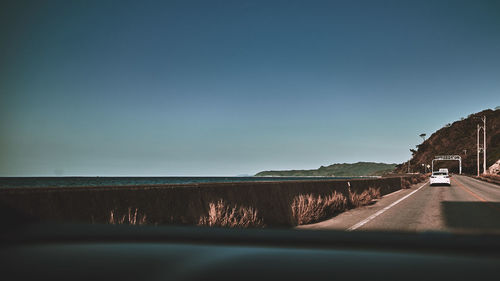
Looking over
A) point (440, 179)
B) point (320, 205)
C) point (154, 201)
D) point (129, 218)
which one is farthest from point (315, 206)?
point (440, 179)

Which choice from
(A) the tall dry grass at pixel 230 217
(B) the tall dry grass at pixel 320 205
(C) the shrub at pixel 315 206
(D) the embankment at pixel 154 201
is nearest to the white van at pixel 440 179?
(B) the tall dry grass at pixel 320 205

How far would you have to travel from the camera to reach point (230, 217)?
815cm

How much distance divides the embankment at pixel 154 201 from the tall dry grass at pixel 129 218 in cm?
4

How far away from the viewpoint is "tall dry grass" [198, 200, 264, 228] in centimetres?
756

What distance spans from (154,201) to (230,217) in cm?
246

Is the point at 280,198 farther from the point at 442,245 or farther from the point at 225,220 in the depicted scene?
the point at 442,245

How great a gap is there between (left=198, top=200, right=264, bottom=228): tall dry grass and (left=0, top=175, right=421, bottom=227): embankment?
9cm

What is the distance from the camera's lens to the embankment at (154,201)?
3652 mm

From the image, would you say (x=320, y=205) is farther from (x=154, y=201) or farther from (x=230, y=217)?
(x=154, y=201)

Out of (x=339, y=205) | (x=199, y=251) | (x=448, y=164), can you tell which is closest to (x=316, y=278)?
(x=199, y=251)

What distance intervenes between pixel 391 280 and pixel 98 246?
178cm

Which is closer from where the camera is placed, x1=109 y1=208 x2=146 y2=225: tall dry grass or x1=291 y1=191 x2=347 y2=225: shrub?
x1=109 y1=208 x2=146 y2=225: tall dry grass

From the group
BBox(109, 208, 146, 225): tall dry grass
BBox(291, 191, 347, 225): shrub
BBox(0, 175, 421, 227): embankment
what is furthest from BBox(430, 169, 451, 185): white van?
BBox(109, 208, 146, 225): tall dry grass

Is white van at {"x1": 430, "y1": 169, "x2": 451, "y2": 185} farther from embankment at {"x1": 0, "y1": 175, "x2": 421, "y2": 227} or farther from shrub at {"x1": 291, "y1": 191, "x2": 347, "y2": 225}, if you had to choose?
embankment at {"x1": 0, "y1": 175, "x2": 421, "y2": 227}
